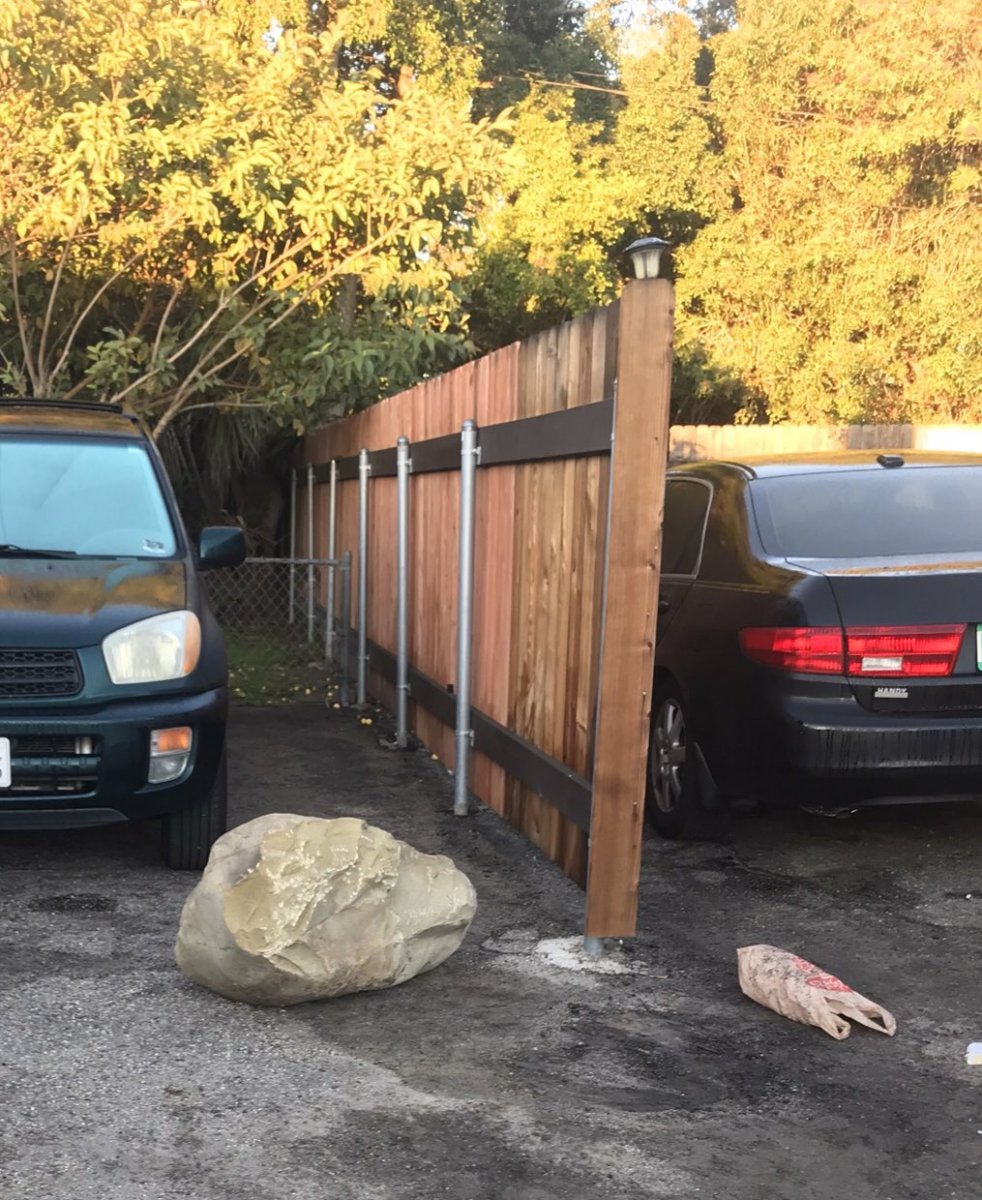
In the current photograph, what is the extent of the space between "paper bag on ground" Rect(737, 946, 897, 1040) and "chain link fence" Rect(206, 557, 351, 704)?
6.34 m

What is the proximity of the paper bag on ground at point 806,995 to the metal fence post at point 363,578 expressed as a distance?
6.05 m

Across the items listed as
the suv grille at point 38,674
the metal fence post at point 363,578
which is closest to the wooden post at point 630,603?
the suv grille at point 38,674

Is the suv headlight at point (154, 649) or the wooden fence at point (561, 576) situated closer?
the wooden fence at point (561, 576)

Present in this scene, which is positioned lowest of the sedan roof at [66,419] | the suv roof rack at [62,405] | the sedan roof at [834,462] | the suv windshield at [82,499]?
the suv windshield at [82,499]

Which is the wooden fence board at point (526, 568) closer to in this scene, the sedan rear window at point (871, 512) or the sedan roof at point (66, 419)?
the sedan rear window at point (871, 512)

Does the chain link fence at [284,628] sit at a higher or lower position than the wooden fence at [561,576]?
lower

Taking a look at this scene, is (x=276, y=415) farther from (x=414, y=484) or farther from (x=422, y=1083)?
(x=422, y=1083)

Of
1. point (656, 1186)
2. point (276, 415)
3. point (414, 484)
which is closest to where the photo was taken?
point (656, 1186)

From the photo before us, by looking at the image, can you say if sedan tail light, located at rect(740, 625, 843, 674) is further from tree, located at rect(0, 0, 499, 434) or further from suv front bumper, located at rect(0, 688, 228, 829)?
tree, located at rect(0, 0, 499, 434)

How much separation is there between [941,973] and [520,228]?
22.7 m

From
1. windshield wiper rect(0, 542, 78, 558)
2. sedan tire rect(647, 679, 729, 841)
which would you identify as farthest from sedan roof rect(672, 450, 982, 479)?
windshield wiper rect(0, 542, 78, 558)

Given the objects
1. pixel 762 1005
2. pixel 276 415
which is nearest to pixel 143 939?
pixel 762 1005

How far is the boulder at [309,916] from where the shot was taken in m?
4.29

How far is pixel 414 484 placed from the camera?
28.6 feet
